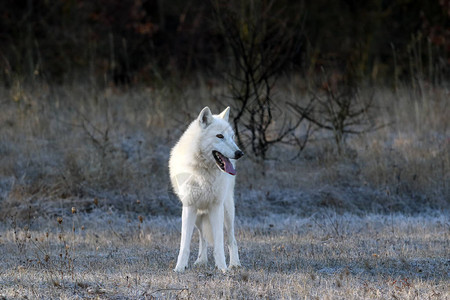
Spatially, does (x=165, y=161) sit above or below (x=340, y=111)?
below

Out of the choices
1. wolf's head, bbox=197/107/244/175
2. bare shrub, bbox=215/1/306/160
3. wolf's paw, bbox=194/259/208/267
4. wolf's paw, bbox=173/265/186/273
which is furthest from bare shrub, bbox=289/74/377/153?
wolf's paw, bbox=173/265/186/273

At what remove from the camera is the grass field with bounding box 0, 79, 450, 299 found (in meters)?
5.41

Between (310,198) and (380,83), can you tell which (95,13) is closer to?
(380,83)

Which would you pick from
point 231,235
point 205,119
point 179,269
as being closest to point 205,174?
point 205,119

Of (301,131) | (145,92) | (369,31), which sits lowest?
(301,131)

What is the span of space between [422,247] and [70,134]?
23.9 feet

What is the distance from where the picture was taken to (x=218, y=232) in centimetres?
610

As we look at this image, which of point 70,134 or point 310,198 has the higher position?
point 70,134

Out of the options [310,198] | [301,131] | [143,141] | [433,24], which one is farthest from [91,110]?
[433,24]

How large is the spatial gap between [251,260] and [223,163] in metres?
1.28

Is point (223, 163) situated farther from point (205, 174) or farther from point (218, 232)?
point (218, 232)

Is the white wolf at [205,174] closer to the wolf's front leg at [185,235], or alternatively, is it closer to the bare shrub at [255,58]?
the wolf's front leg at [185,235]

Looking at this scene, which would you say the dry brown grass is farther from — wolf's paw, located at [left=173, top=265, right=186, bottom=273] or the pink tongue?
the pink tongue

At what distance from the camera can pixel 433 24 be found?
63.6 feet
